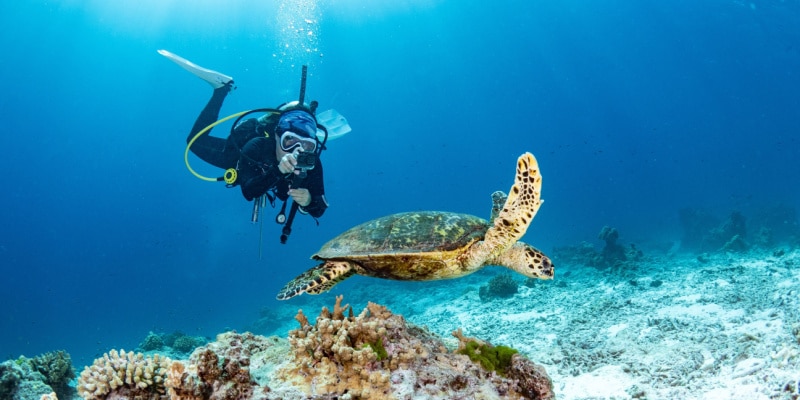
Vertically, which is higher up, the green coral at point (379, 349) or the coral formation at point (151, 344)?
the coral formation at point (151, 344)

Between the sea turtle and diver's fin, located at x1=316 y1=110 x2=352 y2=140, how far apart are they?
213 inches

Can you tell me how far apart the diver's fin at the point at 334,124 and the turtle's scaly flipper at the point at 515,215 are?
6.20 m

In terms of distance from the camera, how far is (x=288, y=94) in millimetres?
95250

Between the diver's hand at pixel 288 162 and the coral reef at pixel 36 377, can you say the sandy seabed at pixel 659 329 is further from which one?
the coral reef at pixel 36 377

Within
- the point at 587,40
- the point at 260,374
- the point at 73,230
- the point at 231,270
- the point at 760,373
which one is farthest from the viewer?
the point at 73,230

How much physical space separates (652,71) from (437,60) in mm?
57770

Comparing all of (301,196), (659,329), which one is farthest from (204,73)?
(659,329)

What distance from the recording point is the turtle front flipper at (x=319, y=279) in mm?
4418

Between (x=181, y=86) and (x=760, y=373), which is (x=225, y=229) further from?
(x=760, y=373)

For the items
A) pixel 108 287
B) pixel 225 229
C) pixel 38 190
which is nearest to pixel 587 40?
pixel 225 229

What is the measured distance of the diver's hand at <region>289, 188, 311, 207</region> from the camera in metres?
6.62

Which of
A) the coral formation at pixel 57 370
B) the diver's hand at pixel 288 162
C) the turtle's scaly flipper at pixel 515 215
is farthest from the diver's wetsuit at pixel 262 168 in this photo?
the coral formation at pixel 57 370

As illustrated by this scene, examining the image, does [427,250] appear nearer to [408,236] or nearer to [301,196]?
[408,236]

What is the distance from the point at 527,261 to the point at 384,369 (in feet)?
9.22
